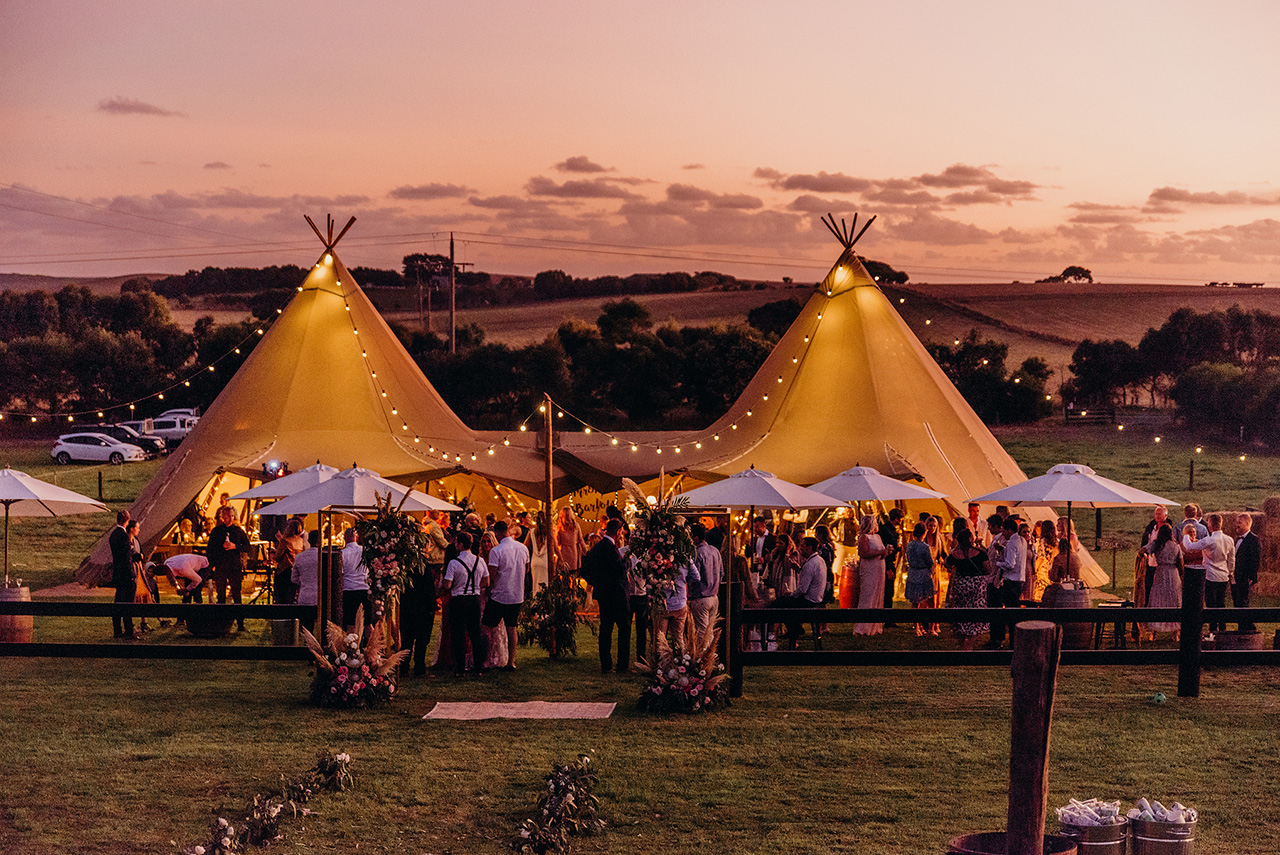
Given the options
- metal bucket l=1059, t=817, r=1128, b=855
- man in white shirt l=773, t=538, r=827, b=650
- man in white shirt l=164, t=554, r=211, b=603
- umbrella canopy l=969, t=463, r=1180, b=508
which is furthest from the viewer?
man in white shirt l=164, t=554, r=211, b=603

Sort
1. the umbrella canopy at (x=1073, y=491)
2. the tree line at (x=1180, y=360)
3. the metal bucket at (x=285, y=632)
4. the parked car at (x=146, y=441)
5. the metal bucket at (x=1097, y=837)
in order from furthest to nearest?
A: 1. the tree line at (x=1180, y=360)
2. the parked car at (x=146, y=441)
3. the umbrella canopy at (x=1073, y=491)
4. the metal bucket at (x=285, y=632)
5. the metal bucket at (x=1097, y=837)

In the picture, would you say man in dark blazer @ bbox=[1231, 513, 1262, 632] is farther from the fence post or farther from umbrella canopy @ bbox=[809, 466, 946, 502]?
the fence post

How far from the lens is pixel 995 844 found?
17.4 feet

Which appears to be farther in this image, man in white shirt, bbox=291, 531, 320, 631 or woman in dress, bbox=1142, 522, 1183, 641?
woman in dress, bbox=1142, 522, 1183, 641

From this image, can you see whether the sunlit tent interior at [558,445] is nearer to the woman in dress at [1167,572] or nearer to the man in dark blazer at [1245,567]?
the man in dark blazer at [1245,567]

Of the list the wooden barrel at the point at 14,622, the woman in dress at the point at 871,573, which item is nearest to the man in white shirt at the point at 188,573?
the wooden barrel at the point at 14,622

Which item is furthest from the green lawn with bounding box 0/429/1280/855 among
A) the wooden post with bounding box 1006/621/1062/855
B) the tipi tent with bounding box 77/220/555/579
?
the tipi tent with bounding box 77/220/555/579

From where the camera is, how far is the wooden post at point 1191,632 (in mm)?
10086

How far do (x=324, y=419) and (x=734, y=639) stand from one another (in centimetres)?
1022

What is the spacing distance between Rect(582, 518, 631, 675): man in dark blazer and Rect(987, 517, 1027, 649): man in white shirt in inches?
144

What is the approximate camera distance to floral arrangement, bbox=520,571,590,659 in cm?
1269

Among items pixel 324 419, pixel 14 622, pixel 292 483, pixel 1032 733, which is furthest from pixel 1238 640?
pixel 324 419

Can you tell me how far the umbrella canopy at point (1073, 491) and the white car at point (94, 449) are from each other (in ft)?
90.6

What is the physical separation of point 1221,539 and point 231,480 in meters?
12.9
